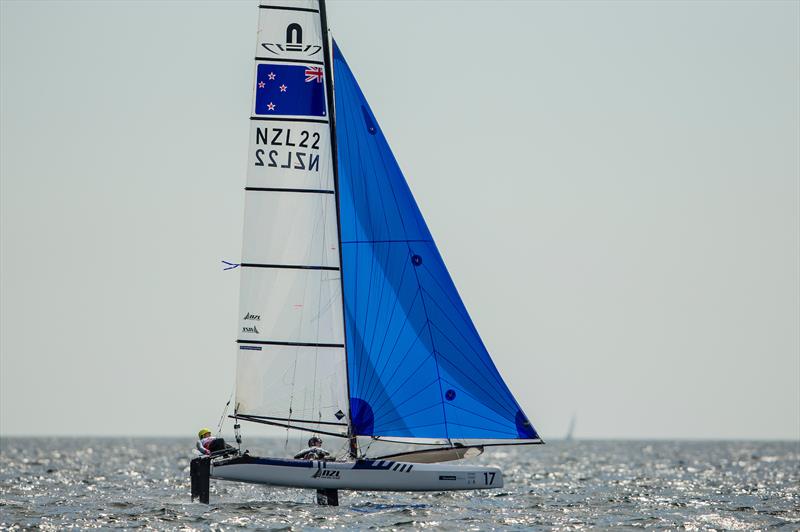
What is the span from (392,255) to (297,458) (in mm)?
5128

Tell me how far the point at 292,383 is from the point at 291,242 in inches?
128

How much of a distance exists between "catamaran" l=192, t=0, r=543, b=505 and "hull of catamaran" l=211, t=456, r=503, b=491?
0.63m

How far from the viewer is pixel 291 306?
100 ft

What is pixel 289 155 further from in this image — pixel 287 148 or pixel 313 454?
pixel 313 454

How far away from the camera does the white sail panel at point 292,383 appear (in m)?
30.3


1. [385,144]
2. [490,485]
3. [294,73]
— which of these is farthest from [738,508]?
[294,73]

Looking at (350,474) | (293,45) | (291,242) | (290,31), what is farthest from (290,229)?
(350,474)

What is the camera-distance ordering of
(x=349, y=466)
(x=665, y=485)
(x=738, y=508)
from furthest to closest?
(x=665, y=485)
(x=738, y=508)
(x=349, y=466)

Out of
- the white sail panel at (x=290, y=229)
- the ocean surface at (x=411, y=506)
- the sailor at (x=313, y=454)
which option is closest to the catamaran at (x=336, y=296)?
the white sail panel at (x=290, y=229)

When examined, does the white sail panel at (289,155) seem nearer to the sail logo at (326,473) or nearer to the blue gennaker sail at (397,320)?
the blue gennaker sail at (397,320)

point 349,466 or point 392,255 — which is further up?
point 392,255

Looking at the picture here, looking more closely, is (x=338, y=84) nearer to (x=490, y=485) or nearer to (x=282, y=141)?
(x=282, y=141)

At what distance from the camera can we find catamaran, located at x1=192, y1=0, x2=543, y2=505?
30.4 meters

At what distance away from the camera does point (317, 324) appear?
30.7 m
